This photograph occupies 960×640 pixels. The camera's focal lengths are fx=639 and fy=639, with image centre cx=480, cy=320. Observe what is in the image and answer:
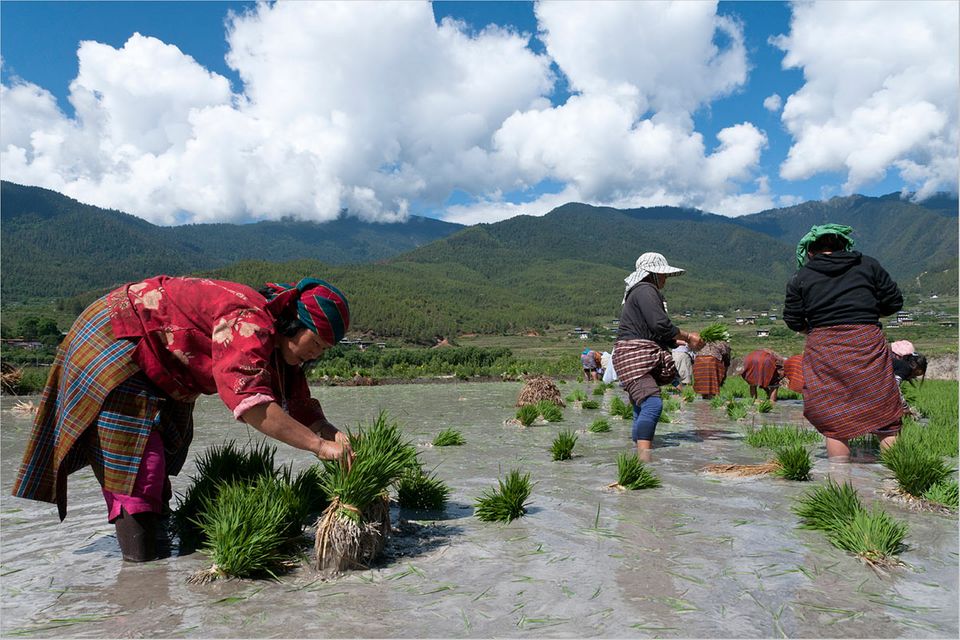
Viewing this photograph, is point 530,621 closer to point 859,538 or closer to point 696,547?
point 696,547

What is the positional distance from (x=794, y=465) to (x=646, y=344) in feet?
5.17

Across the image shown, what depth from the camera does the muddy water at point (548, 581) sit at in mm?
Result: 2176

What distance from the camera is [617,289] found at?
146000 millimetres

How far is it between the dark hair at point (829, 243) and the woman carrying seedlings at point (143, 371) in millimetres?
3857

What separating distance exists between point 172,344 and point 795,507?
3319 millimetres

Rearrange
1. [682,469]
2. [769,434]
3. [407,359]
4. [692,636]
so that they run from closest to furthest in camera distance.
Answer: [692,636]
[682,469]
[769,434]
[407,359]

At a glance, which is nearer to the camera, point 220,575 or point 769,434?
point 220,575

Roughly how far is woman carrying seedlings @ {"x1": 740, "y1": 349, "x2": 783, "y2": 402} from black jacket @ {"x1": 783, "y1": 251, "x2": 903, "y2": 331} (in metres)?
6.35

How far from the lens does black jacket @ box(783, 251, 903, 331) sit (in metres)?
4.66

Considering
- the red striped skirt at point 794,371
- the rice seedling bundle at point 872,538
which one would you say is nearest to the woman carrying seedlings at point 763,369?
the red striped skirt at point 794,371

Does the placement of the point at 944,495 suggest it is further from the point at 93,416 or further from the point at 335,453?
the point at 93,416

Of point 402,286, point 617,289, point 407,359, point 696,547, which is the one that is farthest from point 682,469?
point 617,289

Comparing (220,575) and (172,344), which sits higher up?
(172,344)

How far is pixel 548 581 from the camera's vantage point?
8.41 ft
